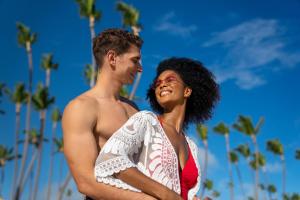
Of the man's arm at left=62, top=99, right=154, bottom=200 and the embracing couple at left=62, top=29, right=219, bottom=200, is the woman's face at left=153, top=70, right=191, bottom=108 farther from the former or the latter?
the man's arm at left=62, top=99, right=154, bottom=200

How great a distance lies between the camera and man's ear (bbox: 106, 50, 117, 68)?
3.30m

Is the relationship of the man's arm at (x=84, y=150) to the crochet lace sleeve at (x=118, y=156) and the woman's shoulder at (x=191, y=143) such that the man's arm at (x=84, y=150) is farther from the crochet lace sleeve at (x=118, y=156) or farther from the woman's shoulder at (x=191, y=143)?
the woman's shoulder at (x=191, y=143)

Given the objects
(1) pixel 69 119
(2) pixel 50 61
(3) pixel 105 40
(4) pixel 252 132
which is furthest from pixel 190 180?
(4) pixel 252 132

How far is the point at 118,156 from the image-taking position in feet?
8.18

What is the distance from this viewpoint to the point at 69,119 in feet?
9.53

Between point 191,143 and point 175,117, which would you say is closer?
point 175,117

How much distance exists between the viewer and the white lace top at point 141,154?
2.51m

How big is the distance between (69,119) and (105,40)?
30.1 inches

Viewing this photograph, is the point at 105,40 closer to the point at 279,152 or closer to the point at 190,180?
the point at 190,180

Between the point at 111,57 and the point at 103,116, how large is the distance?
506 mm

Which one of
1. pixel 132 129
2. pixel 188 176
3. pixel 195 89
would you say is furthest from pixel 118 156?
pixel 195 89

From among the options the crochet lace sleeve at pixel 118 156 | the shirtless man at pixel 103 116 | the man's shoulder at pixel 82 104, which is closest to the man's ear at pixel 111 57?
the shirtless man at pixel 103 116

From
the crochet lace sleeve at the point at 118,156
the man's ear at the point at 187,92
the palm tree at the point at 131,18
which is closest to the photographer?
the crochet lace sleeve at the point at 118,156

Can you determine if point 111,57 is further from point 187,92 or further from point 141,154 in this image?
point 141,154
